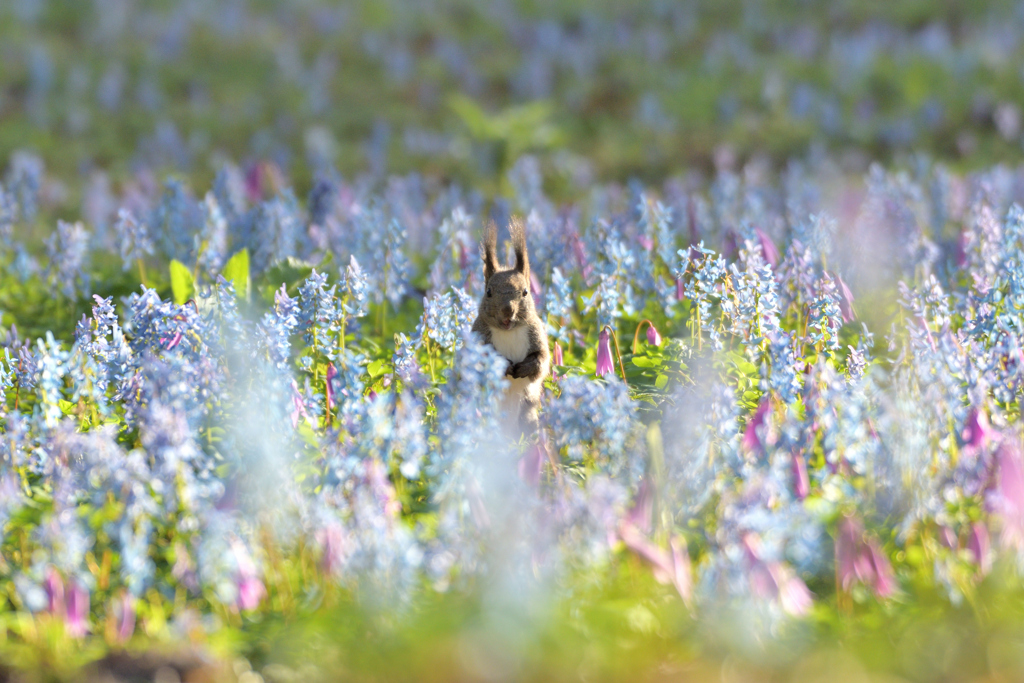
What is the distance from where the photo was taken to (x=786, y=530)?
271 centimetres

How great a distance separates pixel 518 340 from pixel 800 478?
126cm

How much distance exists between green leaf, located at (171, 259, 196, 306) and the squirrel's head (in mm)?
1815

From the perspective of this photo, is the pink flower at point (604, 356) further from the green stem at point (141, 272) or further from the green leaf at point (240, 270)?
the green stem at point (141, 272)

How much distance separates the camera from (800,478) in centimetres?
318

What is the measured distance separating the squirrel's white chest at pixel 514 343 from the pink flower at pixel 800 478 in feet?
3.77

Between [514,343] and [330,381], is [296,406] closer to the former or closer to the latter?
[330,381]

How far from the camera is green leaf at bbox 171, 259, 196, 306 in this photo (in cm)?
505

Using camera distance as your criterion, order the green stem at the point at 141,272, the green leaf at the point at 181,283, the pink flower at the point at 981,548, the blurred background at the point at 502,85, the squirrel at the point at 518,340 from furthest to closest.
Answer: the blurred background at the point at 502,85 → the green stem at the point at 141,272 → the green leaf at the point at 181,283 → the squirrel at the point at 518,340 → the pink flower at the point at 981,548

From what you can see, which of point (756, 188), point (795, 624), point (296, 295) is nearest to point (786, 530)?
point (795, 624)

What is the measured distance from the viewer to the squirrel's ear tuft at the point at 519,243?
4.01 metres

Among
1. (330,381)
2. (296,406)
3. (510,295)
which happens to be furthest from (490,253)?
(296,406)

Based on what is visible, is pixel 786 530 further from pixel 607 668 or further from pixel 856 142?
pixel 856 142

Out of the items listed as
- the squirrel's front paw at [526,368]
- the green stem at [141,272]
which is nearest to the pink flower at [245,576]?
the squirrel's front paw at [526,368]

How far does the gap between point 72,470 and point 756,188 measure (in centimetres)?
574
